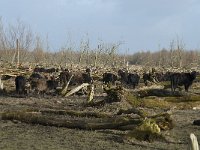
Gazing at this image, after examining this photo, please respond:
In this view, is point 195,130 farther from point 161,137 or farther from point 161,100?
point 161,100

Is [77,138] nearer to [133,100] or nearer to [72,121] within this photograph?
[72,121]

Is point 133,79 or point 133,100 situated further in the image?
point 133,79

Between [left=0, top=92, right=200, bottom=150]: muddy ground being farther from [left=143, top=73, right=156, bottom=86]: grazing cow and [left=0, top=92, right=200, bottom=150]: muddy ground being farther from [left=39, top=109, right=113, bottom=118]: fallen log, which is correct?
[left=143, top=73, right=156, bottom=86]: grazing cow

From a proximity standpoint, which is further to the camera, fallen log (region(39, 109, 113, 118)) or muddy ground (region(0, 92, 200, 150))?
fallen log (region(39, 109, 113, 118))

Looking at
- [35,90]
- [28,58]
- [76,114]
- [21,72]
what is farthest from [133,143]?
[28,58]

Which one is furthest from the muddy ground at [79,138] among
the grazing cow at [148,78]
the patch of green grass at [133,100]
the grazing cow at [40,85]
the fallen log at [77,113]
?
the grazing cow at [148,78]

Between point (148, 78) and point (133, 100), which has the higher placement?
point (148, 78)

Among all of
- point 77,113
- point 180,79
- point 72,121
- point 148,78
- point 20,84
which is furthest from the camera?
point 148,78

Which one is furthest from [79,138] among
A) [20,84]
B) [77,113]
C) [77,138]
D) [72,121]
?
[20,84]

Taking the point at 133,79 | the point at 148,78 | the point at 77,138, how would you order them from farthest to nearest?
the point at 148,78 → the point at 133,79 → the point at 77,138

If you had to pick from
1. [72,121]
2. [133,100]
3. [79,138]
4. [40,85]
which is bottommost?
[79,138]

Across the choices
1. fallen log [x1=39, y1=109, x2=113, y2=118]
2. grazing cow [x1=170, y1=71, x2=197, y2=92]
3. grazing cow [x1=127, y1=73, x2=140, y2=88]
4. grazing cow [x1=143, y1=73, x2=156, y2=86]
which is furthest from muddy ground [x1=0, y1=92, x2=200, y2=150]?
grazing cow [x1=143, y1=73, x2=156, y2=86]

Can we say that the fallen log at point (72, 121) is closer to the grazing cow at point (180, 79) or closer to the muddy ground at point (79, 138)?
the muddy ground at point (79, 138)

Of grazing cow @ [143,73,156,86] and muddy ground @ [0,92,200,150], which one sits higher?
grazing cow @ [143,73,156,86]
